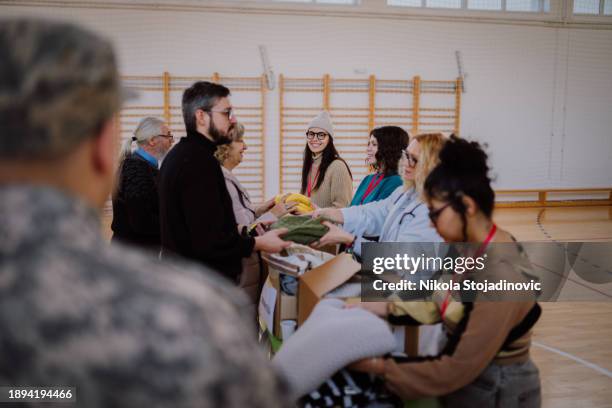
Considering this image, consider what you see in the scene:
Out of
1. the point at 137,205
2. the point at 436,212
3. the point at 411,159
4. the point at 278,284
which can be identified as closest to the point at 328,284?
the point at 278,284

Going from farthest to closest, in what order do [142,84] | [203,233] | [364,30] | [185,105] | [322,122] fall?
1. [364,30]
2. [142,84]
3. [322,122]
4. [185,105]
5. [203,233]

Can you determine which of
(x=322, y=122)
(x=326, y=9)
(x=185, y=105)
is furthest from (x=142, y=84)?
(x=185, y=105)

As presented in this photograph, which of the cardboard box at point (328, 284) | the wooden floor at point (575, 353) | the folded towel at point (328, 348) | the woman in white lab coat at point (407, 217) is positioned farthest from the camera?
the wooden floor at point (575, 353)

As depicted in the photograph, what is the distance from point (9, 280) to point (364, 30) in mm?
9883

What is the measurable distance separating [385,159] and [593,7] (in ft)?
32.2

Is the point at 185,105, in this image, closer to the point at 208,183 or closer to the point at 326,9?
the point at 208,183

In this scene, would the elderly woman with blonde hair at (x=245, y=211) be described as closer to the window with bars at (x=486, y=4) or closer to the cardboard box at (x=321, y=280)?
the cardboard box at (x=321, y=280)

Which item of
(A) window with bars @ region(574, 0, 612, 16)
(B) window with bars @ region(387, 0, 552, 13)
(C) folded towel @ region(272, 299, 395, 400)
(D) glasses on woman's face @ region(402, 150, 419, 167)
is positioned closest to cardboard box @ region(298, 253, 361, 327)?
(C) folded towel @ region(272, 299, 395, 400)

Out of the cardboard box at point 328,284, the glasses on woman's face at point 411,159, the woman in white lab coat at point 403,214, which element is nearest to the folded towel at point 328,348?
the cardboard box at point 328,284

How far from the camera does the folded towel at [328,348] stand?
5.04 feet

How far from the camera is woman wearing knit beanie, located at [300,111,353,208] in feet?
13.5

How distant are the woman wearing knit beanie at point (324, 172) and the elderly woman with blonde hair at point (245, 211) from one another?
59cm

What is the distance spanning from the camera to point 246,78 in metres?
9.44

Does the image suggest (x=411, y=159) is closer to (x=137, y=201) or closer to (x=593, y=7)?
(x=137, y=201)
